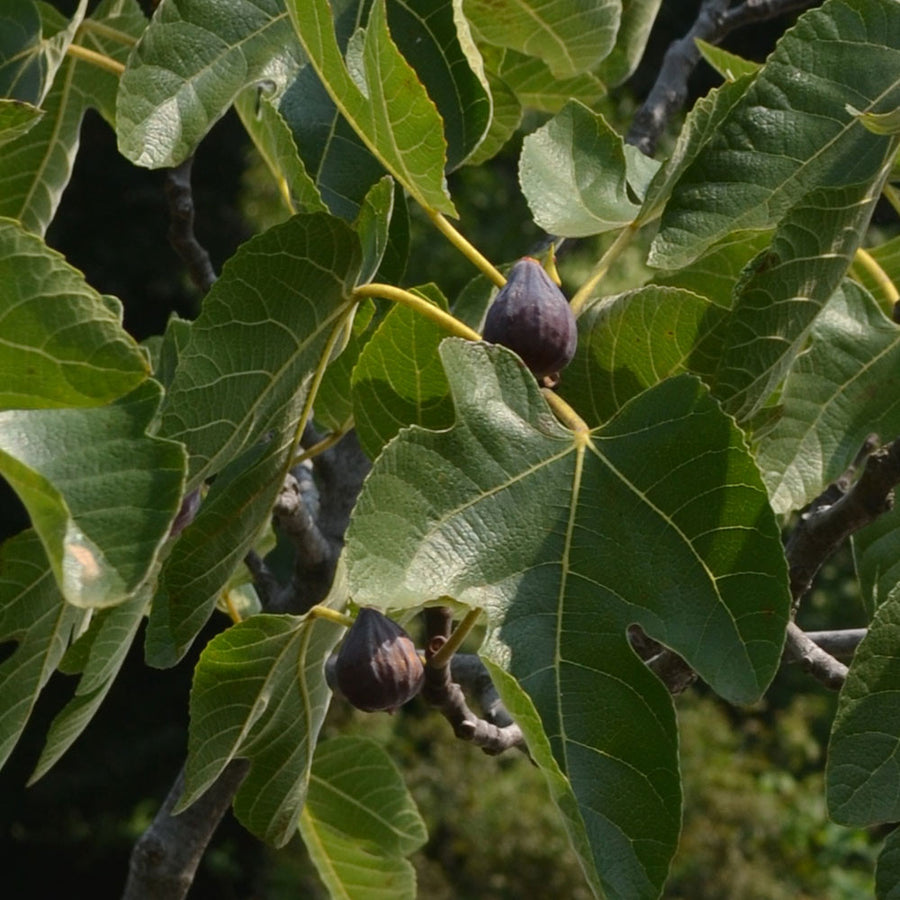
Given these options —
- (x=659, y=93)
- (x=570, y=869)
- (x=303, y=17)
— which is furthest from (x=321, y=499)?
(x=570, y=869)

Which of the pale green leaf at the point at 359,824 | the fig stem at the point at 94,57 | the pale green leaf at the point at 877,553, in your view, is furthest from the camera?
the pale green leaf at the point at 359,824

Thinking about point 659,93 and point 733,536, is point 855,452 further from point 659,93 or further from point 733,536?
point 659,93

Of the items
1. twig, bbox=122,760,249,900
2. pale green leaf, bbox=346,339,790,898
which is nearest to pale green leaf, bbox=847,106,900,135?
pale green leaf, bbox=346,339,790,898

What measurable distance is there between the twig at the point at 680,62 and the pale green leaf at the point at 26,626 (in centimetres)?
85

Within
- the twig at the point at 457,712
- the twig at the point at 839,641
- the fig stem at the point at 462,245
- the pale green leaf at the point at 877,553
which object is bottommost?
the twig at the point at 457,712

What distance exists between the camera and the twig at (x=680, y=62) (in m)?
1.64

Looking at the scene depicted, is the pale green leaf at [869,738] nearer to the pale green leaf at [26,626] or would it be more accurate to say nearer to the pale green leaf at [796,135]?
the pale green leaf at [796,135]

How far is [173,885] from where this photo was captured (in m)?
1.48

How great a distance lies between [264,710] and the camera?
1044 millimetres

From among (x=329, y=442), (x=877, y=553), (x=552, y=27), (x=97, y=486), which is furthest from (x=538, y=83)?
(x=97, y=486)

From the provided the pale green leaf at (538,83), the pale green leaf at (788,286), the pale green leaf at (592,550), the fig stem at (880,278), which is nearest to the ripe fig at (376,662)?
the pale green leaf at (592,550)

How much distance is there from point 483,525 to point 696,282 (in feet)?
1.08

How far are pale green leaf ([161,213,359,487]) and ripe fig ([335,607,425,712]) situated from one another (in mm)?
160

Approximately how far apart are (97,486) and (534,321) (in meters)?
0.32
